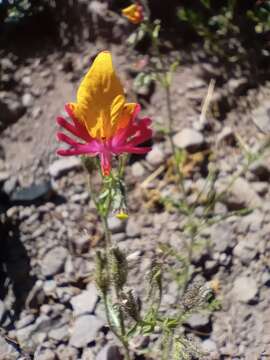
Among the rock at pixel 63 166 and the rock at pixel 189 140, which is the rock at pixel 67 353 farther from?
the rock at pixel 189 140

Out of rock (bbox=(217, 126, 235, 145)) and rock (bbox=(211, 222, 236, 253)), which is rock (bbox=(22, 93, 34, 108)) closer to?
rock (bbox=(217, 126, 235, 145))

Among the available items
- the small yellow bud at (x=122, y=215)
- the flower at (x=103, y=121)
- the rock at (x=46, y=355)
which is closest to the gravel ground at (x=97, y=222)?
the rock at (x=46, y=355)

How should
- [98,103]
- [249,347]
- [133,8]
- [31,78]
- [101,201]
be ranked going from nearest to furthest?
[98,103], [101,201], [249,347], [133,8], [31,78]

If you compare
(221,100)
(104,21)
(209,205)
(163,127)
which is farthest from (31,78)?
(209,205)

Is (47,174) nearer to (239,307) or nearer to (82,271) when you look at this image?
(82,271)

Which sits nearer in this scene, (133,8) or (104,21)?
(133,8)

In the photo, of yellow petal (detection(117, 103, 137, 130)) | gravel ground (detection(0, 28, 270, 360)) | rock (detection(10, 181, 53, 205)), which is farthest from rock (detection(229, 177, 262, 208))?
yellow petal (detection(117, 103, 137, 130))

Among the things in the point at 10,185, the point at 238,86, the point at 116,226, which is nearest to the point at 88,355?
the point at 116,226
